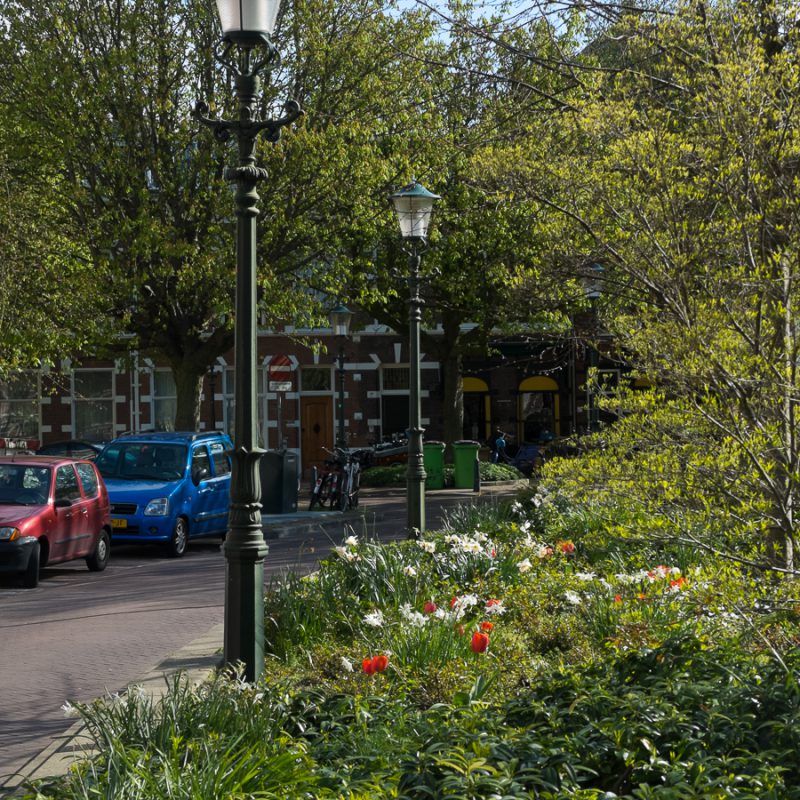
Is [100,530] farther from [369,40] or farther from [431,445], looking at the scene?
[431,445]

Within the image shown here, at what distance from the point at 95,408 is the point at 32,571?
26.2m

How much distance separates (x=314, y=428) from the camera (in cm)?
4006

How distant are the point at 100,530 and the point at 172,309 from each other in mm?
8675

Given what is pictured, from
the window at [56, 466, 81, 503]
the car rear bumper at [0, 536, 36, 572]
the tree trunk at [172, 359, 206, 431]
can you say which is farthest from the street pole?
the car rear bumper at [0, 536, 36, 572]

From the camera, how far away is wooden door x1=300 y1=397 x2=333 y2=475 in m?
39.8

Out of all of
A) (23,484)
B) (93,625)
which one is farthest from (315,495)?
(93,625)

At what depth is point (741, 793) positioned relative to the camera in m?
4.24

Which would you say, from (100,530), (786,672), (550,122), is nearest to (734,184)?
(786,672)

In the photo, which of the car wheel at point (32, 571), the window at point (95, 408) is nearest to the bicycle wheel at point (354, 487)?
the car wheel at point (32, 571)

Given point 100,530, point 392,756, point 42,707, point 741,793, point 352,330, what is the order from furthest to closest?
point 352,330
point 100,530
point 42,707
point 392,756
point 741,793

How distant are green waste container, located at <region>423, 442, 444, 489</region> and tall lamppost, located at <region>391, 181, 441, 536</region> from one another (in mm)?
16664

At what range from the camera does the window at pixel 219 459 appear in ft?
65.8

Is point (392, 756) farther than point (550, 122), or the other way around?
point (550, 122)

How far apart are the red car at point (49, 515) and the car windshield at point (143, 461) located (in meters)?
2.60
